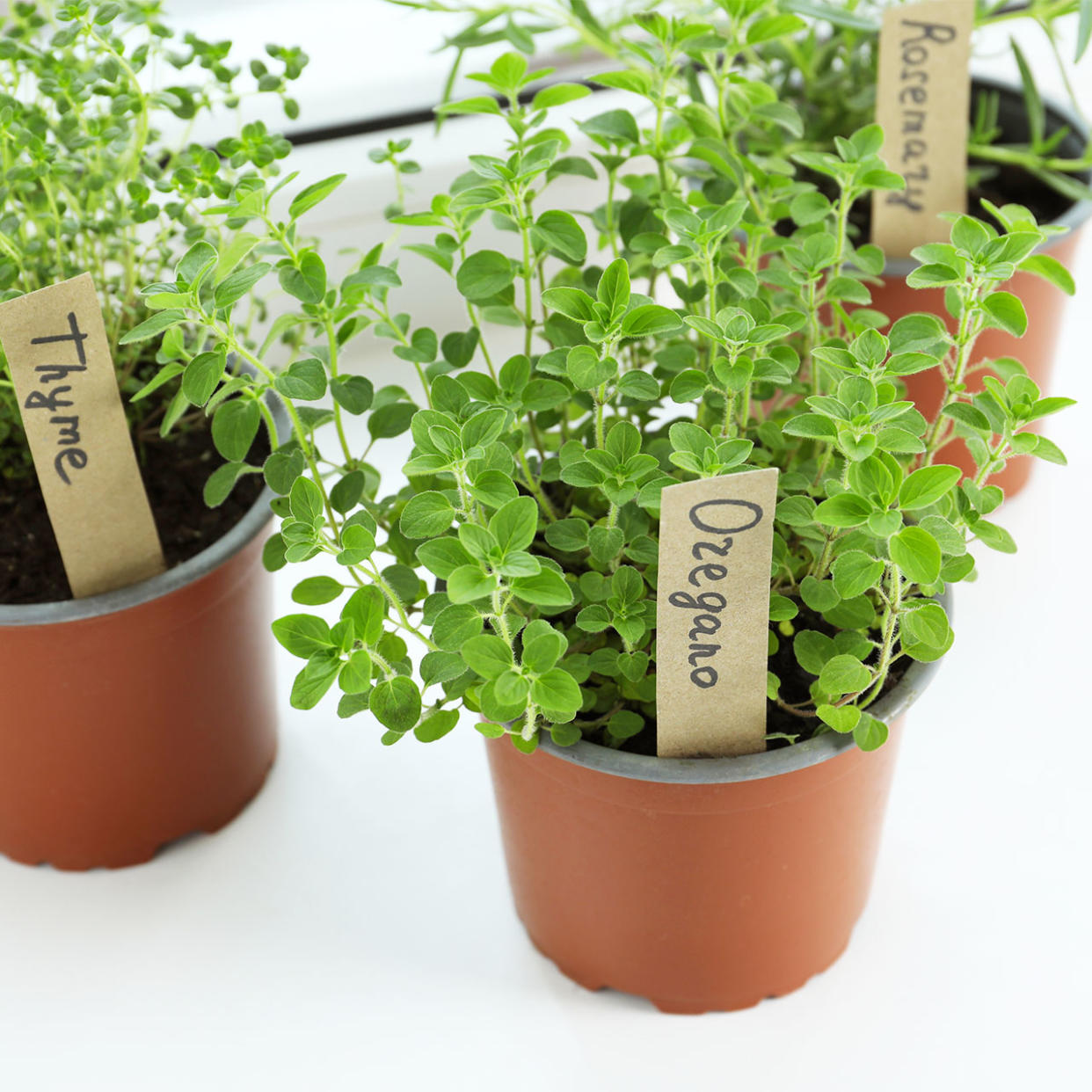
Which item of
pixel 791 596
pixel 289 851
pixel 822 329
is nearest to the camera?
pixel 791 596

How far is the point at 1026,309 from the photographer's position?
1.21m

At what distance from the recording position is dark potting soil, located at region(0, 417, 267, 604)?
98 centimetres

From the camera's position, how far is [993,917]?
1.01m

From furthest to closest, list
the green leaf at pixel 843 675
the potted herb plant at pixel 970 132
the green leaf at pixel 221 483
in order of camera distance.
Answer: the potted herb plant at pixel 970 132, the green leaf at pixel 221 483, the green leaf at pixel 843 675

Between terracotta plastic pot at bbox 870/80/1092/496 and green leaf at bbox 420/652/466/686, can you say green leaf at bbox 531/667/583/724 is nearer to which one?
green leaf at bbox 420/652/466/686

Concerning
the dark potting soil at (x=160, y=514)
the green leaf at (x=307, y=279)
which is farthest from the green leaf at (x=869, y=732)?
the dark potting soil at (x=160, y=514)

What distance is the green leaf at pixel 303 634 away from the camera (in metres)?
0.73

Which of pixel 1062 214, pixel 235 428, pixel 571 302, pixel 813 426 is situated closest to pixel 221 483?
pixel 235 428

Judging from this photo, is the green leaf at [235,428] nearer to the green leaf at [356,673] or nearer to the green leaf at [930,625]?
the green leaf at [356,673]

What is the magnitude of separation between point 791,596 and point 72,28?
0.63 metres

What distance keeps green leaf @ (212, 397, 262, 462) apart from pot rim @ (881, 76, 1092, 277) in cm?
52

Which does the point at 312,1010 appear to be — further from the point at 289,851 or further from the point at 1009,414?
the point at 1009,414

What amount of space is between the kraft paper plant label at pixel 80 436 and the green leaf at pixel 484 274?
0.24m

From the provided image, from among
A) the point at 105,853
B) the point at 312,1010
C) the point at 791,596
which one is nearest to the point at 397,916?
the point at 312,1010
